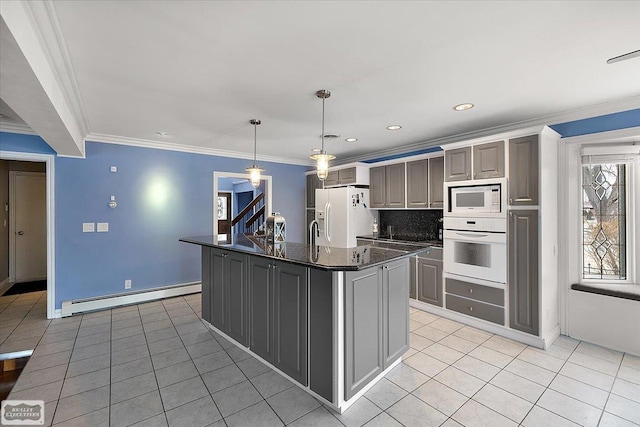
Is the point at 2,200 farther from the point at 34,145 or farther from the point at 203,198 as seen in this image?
the point at 203,198

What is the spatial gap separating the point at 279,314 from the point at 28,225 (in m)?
5.98

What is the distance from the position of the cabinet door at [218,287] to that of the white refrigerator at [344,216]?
2.18 meters

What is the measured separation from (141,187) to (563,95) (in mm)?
5261

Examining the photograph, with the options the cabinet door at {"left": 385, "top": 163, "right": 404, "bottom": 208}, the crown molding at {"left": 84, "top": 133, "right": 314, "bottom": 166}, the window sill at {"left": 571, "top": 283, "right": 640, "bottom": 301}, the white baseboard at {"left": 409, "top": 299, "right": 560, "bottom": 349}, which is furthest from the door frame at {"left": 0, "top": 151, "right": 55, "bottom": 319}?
the window sill at {"left": 571, "top": 283, "right": 640, "bottom": 301}

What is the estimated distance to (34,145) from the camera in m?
3.68

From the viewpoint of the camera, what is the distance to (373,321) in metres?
2.26

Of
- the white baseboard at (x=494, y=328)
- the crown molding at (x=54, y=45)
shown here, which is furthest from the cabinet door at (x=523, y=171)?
the crown molding at (x=54, y=45)

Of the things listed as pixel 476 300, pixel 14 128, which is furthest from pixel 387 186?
pixel 14 128

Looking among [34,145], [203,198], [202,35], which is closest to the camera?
[202,35]

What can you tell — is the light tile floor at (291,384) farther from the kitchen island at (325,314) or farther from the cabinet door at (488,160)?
the cabinet door at (488,160)

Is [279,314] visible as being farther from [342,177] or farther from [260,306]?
[342,177]

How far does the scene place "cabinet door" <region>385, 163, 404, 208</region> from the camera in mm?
4547

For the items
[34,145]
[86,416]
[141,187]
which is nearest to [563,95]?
[86,416]

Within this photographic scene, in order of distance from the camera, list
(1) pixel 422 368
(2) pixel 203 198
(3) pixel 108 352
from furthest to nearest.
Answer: (2) pixel 203 198 → (3) pixel 108 352 → (1) pixel 422 368
